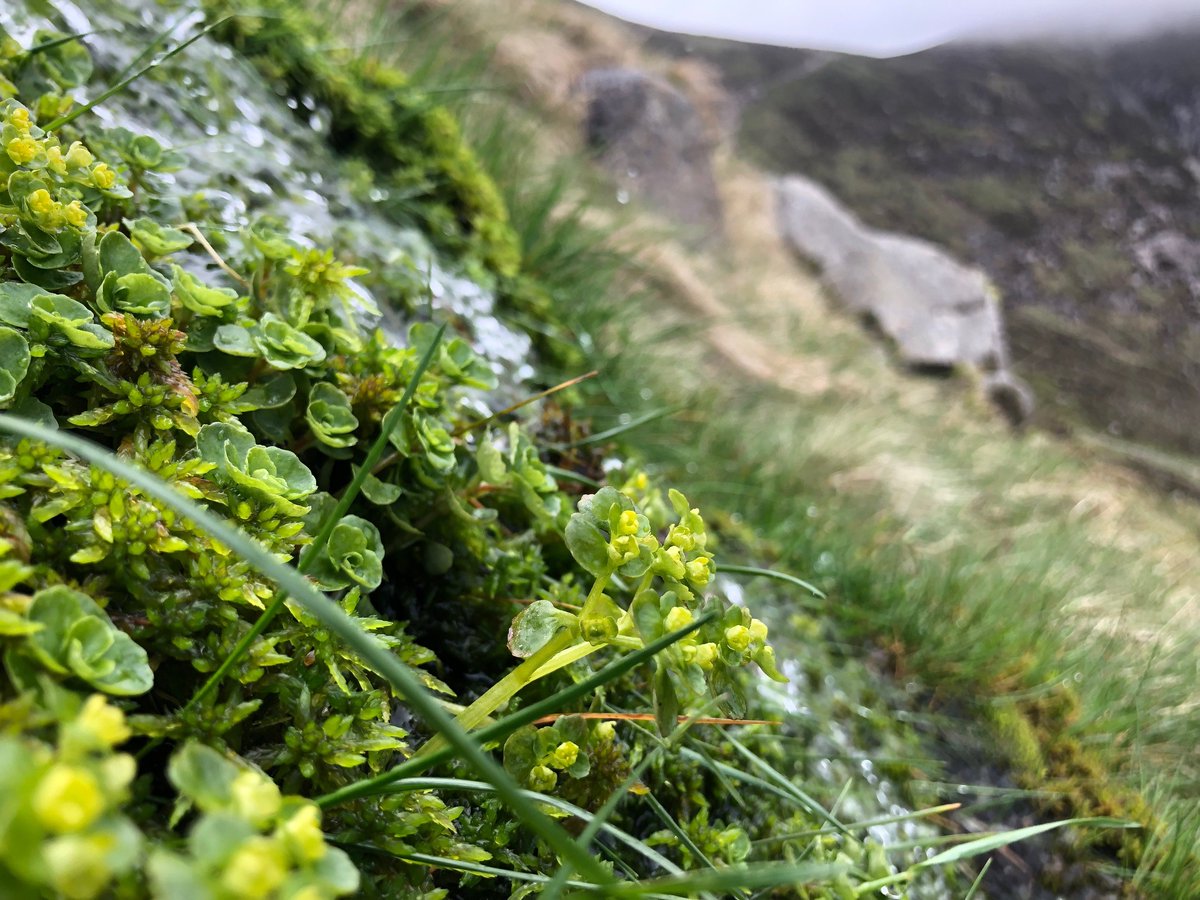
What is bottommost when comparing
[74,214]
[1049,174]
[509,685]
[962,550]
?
[962,550]

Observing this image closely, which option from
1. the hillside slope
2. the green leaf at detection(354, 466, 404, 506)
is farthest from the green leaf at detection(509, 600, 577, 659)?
the hillside slope

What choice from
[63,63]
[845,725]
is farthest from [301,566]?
[845,725]

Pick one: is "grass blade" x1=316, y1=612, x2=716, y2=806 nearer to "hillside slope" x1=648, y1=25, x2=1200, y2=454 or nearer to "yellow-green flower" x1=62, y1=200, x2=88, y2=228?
"yellow-green flower" x1=62, y1=200, x2=88, y2=228

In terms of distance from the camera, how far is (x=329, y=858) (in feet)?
1.33

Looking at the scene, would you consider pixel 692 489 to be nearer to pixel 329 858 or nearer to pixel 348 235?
pixel 348 235

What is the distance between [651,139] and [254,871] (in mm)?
10696

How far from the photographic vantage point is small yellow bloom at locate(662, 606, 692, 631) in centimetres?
63

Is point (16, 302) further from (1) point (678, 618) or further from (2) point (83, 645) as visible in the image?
(1) point (678, 618)

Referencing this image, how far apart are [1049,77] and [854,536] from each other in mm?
14353

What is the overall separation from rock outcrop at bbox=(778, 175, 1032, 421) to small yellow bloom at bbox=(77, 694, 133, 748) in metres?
9.17

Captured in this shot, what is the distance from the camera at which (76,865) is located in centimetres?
29

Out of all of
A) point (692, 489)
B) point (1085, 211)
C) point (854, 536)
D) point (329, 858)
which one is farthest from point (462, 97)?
point (1085, 211)

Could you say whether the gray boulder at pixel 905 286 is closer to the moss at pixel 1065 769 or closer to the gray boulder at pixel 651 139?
the gray boulder at pixel 651 139

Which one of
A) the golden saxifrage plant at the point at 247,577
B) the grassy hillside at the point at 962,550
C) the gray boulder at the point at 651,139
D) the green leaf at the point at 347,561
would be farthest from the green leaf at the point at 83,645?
the gray boulder at the point at 651,139
